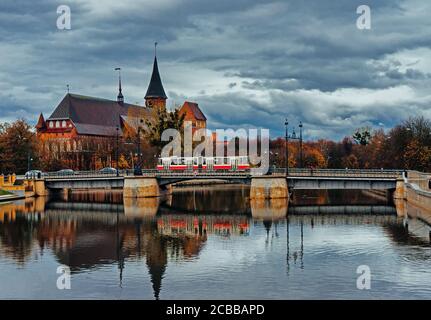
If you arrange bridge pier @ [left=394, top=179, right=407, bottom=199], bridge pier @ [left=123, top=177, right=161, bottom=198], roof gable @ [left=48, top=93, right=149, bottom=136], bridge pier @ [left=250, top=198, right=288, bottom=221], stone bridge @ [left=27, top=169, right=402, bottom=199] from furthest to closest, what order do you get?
roof gable @ [left=48, top=93, right=149, bottom=136], bridge pier @ [left=123, top=177, right=161, bottom=198], stone bridge @ [left=27, top=169, right=402, bottom=199], bridge pier @ [left=394, top=179, right=407, bottom=199], bridge pier @ [left=250, top=198, right=288, bottom=221]

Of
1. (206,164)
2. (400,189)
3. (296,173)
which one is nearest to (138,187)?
(206,164)

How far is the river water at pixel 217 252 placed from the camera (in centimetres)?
3325

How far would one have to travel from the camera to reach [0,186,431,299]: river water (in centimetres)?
3325

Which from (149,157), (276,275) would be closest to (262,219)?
(276,275)

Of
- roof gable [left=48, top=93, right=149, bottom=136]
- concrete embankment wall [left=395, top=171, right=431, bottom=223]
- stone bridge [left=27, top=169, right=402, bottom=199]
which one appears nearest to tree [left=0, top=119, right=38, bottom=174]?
stone bridge [left=27, top=169, right=402, bottom=199]

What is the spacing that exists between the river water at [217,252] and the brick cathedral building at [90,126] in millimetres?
62980

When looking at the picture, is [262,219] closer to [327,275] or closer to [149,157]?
[327,275]

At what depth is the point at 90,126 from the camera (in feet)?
569

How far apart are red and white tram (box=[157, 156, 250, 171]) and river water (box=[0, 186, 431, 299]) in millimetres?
18005

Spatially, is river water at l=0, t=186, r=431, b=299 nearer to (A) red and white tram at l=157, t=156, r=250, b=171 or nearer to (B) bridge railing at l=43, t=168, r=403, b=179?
(B) bridge railing at l=43, t=168, r=403, b=179

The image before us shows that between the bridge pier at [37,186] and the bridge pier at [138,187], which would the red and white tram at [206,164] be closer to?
the bridge pier at [138,187]

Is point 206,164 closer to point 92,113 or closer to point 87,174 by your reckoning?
point 87,174

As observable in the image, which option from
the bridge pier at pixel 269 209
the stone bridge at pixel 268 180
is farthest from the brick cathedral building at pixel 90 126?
the bridge pier at pixel 269 209

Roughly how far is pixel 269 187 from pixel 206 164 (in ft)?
61.0
